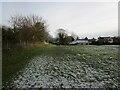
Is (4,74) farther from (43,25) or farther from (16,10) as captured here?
(43,25)

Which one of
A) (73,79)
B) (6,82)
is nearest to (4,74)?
(6,82)

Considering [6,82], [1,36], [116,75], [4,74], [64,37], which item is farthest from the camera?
[64,37]

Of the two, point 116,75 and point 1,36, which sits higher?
point 1,36

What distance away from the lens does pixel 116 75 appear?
5.00 m

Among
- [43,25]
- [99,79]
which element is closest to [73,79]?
[99,79]

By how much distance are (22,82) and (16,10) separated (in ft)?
56.2

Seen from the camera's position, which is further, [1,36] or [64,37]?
[64,37]

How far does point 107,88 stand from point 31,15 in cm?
2787

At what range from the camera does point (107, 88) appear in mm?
3818

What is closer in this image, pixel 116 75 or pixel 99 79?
pixel 99 79

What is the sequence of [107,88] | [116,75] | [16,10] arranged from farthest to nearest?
[16,10], [116,75], [107,88]

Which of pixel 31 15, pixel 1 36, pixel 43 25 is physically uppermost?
pixel 31 15

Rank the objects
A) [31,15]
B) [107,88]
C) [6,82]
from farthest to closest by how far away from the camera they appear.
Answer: [31,15] < [6,82] < [107,88]

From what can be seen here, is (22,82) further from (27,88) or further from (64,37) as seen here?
(64,37)
